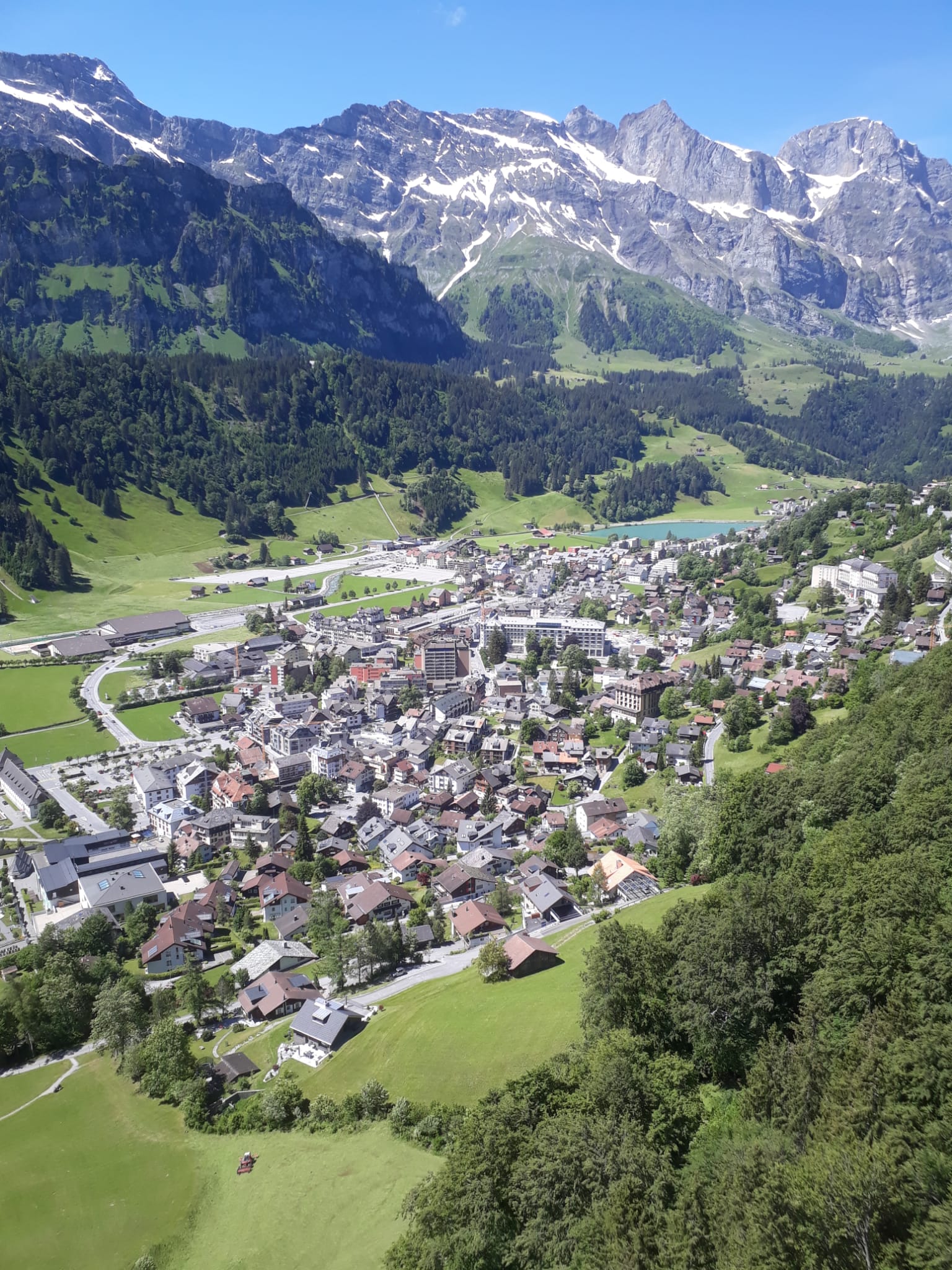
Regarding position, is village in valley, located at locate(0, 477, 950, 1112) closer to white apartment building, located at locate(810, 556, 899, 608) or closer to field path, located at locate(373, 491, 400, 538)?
white apartment building, located at locate(810, 556, 899, 608)

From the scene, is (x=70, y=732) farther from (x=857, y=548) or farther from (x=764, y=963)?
(x=857, y=548)

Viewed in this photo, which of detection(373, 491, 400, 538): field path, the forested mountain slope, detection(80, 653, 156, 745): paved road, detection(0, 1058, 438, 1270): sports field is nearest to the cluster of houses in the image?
detection(80, 653, 156, 745): paved road

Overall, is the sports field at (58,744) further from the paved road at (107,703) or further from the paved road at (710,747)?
the paved road at (710,747)

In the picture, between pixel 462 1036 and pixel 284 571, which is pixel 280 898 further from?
pixel 284 571

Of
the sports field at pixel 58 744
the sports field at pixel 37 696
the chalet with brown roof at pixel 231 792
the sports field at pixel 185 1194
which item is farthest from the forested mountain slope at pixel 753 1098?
the sports field at pixel 37 696

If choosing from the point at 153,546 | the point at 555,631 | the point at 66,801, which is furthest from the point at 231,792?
the point at 153,546

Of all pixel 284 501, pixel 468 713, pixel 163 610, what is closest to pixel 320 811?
pixel 468 713
